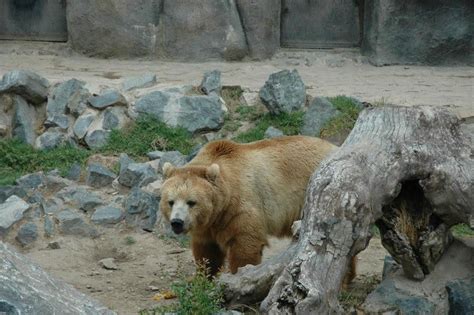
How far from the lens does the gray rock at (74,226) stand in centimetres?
915

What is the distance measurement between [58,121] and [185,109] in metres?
1.39

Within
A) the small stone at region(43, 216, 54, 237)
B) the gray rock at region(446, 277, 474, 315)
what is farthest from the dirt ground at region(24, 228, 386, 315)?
the gray rock at region(446, 277, 474, 315)

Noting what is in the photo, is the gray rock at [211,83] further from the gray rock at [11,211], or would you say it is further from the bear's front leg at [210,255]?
the bear's front leg at [210,255]

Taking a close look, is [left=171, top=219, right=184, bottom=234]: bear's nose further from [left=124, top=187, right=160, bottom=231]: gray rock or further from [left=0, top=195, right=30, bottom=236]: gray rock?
[left=0, top=195, right=30, bottom=236]: gray rock

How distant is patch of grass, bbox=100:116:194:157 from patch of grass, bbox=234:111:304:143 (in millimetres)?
583

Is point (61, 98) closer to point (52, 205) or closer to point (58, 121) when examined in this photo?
point (58, 121)

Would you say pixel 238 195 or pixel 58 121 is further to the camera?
pixel 58 121

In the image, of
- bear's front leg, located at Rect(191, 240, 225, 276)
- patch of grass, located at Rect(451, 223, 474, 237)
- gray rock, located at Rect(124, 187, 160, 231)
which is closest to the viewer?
bear's front leg, located at Rect(191, 240, 225, 276)

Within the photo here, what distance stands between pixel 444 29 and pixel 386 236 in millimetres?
6878

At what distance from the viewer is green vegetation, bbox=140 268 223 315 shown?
6.65 metres

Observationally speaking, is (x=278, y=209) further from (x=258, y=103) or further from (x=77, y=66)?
(x=77, y=66)

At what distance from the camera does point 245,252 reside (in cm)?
766

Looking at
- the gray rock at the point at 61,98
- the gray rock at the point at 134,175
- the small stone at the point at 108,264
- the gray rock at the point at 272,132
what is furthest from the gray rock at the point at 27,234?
the gray rock at the point at 272,132

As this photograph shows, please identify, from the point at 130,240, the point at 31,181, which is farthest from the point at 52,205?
the point at 130,240
